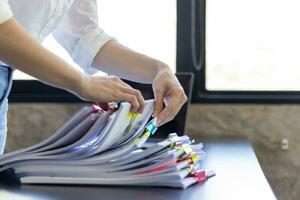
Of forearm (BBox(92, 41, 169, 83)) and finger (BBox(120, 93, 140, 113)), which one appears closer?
finger (BBox(120, 93, 140, 113))

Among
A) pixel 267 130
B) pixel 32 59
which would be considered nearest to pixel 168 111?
pixel 32 59

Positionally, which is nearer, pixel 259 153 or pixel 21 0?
pixel 21 0

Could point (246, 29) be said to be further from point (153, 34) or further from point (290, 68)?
point (153, 34)

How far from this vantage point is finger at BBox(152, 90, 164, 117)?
0.99 metres

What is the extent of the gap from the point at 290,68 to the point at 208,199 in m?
1.24

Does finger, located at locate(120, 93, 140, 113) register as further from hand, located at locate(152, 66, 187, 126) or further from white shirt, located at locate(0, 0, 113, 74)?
white shirt, located at locate(0, 0, 113, 74)

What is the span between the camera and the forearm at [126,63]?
111 centimetres

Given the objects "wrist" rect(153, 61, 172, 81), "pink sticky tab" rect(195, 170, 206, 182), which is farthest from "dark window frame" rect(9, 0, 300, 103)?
"pink sticky tab" rect(195, 170, 206, 182)

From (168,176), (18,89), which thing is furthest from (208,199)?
(18,89)

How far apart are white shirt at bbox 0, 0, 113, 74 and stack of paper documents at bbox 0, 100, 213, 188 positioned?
0.93 ft

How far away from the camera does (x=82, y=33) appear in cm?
121

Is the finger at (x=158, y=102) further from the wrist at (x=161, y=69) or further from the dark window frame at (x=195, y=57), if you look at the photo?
the dark window frame at (x=195, y=57)

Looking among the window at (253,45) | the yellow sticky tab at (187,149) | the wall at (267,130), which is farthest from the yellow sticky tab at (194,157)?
the window at (253,45)

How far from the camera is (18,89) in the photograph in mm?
2072
